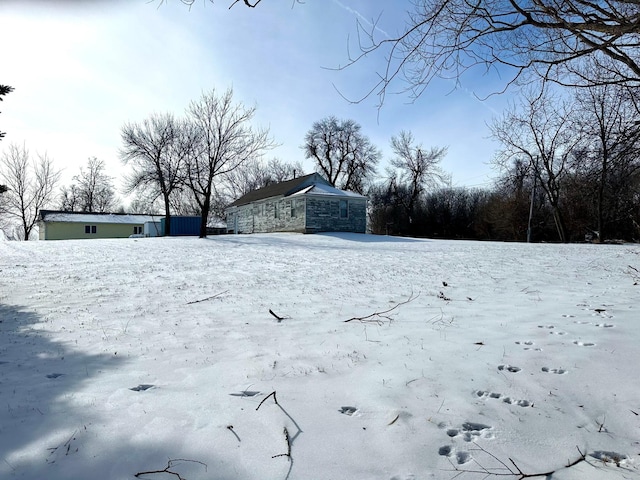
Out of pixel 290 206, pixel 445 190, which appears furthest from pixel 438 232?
pixel 290 206

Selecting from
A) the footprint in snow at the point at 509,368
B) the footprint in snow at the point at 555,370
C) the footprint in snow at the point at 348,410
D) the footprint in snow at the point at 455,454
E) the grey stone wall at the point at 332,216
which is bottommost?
the footprint in snow at the point at 455,454

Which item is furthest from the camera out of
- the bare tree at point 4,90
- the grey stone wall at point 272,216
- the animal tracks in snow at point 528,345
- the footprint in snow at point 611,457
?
the grey stone wall at point 272,216

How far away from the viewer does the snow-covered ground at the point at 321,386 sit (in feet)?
6.51

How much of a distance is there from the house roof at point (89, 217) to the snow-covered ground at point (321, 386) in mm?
38651

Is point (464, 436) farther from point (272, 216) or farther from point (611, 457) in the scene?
point (272, 216)

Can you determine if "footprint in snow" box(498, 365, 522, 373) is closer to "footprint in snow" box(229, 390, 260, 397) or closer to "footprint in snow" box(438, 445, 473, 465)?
"footprint in snow" box(438, 445, 473, 465)

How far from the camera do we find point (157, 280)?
7.98m

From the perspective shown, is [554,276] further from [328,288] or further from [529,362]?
[529,362]

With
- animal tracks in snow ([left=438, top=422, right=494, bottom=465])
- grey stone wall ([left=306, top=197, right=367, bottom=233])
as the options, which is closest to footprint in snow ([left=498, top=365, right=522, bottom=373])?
animal tracks in snow ([left=438, top=422, right=494, bottom=465])

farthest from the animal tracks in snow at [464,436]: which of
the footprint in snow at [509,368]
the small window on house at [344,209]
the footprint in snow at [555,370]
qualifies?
the small window on house at [344,209]

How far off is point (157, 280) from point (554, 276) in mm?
8738

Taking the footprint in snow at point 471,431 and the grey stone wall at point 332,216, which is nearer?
the footprint in snow at point 471,431

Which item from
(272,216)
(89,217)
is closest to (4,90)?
(272,216)

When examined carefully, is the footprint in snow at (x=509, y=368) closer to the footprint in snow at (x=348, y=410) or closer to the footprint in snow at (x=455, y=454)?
the footprint in snow at (x=455, y=454)
